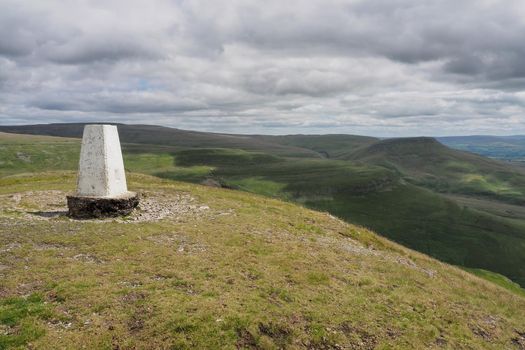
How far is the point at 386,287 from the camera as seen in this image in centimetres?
2355

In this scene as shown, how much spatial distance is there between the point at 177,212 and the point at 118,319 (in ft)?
62.0

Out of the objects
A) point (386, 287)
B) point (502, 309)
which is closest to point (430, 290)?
point (386, 287)

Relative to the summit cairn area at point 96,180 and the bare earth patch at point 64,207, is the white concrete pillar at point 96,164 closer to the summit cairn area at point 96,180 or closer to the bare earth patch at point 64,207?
the summit cairn area at point 96,180

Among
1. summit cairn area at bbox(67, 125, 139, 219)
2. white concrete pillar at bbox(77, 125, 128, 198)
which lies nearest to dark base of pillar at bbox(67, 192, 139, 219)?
summit cairn area at bbox(67, 125, 139, 219)

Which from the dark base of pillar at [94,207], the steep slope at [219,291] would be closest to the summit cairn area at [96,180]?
the dark base of pillar at [94,207]

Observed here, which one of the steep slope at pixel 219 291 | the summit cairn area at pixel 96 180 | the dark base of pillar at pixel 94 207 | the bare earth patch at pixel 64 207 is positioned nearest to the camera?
the steep slope at pixel 219 291

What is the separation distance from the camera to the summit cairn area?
29.7m

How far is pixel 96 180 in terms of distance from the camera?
29875 millimetres

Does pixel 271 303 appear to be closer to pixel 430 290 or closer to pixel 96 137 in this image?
pixel 430 290

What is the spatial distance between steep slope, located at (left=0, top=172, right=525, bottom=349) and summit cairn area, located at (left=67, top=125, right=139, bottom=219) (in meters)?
1.78

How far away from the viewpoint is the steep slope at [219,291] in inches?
603

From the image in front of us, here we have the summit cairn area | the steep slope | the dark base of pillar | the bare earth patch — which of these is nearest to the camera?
the steep slope

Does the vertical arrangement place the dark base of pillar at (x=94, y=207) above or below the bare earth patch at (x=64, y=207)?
above

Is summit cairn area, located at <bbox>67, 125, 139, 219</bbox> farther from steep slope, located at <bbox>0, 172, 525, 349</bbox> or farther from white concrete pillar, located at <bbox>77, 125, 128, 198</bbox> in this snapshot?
steep slope, located at <bbox>0, 172, 525, 349</bbox>
